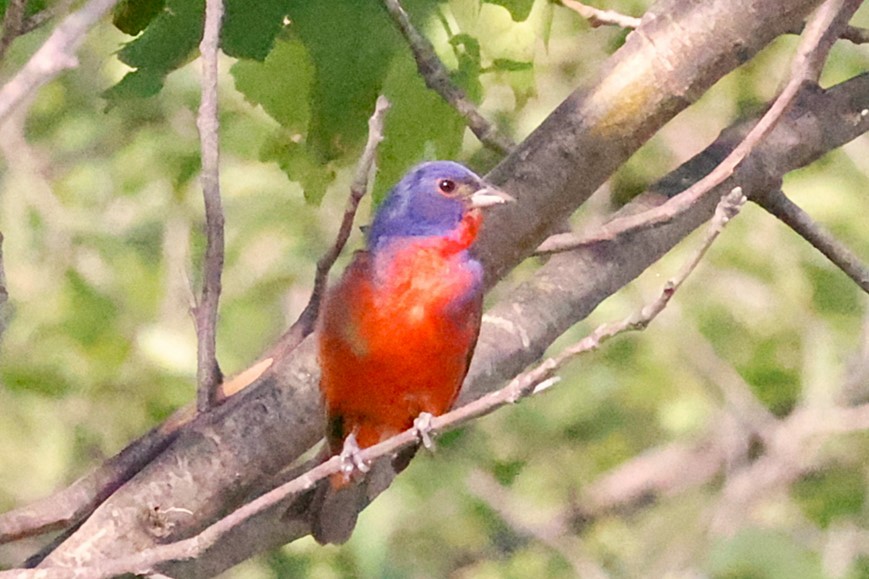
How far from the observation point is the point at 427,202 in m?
3.03

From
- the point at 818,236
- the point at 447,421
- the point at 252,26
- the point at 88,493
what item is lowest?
the point at 818,236

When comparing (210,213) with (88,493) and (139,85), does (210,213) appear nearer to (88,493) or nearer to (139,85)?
(139,85)

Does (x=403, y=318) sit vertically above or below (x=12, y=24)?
below

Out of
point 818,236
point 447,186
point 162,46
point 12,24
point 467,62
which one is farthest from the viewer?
point 818,236

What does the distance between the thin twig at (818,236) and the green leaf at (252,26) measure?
1398mm

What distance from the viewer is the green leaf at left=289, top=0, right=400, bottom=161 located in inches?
98.5

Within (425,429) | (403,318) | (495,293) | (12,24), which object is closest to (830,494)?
(495,293)

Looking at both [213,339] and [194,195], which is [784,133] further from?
[194,195]

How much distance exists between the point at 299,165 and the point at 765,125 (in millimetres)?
1041

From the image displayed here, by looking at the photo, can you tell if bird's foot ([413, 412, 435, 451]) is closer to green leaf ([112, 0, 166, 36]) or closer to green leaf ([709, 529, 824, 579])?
green leaf ([112, 0, 166, 36])

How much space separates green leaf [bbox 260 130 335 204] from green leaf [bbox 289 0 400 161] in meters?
0.18

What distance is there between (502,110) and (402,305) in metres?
2.29

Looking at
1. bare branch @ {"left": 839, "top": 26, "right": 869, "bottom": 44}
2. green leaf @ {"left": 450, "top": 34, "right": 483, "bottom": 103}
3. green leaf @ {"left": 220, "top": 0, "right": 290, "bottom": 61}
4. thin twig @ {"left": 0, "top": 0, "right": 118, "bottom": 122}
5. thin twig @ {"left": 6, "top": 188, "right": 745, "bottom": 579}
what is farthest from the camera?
bare branch @ {"left": 839, "top": 26, "right": 869, "bottom": 44}

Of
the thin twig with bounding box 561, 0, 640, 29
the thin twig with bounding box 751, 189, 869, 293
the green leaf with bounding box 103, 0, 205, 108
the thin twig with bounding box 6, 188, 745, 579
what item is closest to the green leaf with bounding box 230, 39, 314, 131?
the green leaf with bounding box 103, 0, 205, 108
